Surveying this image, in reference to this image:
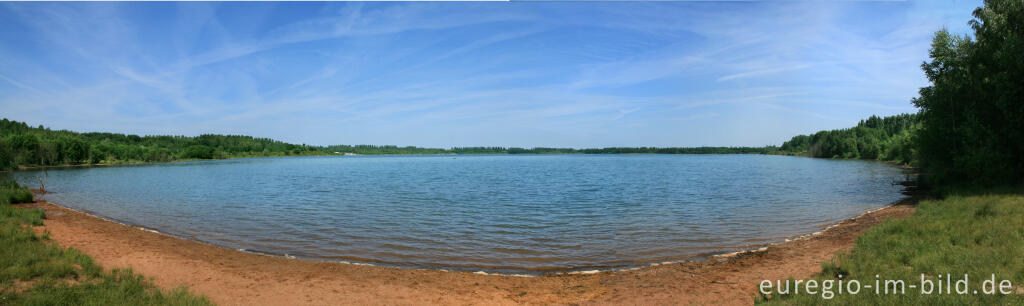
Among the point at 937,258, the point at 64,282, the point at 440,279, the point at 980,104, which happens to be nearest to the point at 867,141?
the point at 980,104

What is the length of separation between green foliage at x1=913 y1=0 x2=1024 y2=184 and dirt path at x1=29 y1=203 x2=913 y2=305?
15724mm

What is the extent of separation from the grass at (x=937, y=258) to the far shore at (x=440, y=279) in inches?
35.8

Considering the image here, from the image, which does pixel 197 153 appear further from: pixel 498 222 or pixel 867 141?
pixel 867 141

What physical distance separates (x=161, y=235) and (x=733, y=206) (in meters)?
25.9

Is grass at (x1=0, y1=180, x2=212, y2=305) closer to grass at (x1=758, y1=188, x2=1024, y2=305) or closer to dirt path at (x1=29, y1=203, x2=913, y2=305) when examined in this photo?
dirt path at (x1=29, y1=203, x2=913, y2=305)

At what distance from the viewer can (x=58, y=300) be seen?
243 inches

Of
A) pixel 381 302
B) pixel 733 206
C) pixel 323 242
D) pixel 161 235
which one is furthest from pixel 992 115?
pixel 161 235

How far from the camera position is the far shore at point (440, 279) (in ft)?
26.7

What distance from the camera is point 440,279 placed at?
9.79m

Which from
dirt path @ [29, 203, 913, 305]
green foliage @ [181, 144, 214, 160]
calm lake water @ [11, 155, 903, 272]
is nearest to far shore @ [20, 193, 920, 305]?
dirt path @ [29, 203, 913, 305]

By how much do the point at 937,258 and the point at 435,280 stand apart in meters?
10.0

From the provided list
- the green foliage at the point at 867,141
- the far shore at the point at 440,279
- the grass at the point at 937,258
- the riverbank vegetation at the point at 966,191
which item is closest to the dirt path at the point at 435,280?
the far shore at the point at 440,279

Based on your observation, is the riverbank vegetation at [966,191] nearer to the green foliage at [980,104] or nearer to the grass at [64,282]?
the green foliage at [980,104]

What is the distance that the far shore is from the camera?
26.7 feet
